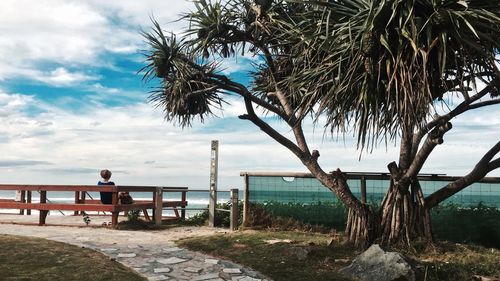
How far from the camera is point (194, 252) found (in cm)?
950

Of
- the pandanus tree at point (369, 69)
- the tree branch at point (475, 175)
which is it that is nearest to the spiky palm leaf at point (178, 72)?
the pandanus tree at point (369, 69)

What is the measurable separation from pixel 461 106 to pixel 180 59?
6.64 m

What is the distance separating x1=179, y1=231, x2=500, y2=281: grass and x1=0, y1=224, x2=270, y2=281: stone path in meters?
0.43

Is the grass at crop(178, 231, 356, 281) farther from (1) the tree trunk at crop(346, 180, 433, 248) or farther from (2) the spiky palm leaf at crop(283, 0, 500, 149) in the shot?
(2) the spiky palm leaf at crop(283, 0, 500, 149)

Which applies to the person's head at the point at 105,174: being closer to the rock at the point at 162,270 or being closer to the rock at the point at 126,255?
the rock at the point at 126,255

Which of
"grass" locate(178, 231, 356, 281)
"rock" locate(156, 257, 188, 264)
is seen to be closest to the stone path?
"rock" locate(156, 257, 188, 264)

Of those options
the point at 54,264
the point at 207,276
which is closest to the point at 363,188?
the point at 207,276

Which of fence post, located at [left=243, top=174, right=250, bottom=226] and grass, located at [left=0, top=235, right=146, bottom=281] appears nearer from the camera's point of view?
grass, located at [left=0, top=235, right=146, bottom=281]

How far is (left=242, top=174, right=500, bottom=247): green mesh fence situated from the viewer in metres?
11.9

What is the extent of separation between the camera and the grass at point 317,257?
25.2 ft

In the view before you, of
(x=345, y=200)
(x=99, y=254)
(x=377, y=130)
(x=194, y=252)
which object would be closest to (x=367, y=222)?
(x=345, y=200)

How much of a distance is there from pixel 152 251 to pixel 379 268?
4.39 m

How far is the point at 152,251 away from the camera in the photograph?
369 inches

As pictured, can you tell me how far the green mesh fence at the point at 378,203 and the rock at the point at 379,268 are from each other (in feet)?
15.0
